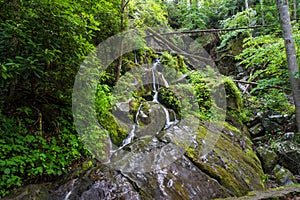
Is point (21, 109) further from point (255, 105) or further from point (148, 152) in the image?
point (255, 105)

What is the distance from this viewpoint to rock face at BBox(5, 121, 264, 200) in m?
3.29

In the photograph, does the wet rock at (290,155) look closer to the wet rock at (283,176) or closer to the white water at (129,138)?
the wet rock at (283,176)

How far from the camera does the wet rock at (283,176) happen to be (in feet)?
16.1

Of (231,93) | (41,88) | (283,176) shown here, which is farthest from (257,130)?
(41,88)

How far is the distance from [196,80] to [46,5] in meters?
6.85

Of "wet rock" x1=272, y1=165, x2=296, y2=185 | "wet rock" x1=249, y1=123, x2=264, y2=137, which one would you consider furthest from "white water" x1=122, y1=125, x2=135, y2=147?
"wet rock" x1=249, y1=123, x2=264, y2=137

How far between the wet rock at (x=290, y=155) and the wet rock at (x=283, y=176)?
0.38m

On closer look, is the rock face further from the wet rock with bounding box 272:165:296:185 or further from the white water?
the white water

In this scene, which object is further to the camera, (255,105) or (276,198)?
(255,105)

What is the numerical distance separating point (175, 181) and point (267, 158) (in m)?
3.52

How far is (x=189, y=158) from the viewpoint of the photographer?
14.5ft

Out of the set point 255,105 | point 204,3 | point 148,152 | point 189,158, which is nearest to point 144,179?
point 148,152

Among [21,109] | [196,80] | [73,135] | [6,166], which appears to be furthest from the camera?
[196,80]

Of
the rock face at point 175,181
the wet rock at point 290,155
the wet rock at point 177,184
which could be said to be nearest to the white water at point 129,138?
the rock face at point 175,181
